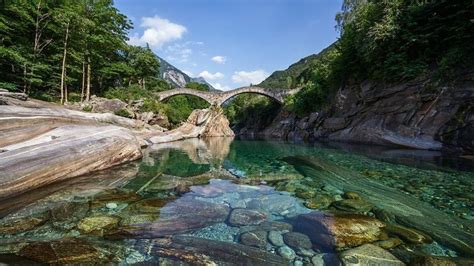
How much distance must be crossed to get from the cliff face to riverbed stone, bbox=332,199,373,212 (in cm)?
1298

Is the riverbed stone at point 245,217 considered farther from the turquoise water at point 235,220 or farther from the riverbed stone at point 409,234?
the riverbed stone at point 409,234

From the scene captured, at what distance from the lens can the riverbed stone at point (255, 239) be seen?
3971mm

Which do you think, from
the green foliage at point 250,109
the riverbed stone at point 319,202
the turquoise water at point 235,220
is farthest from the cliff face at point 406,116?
the green foliage at point 250,109

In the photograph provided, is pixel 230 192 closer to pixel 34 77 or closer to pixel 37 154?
pixel 37 154

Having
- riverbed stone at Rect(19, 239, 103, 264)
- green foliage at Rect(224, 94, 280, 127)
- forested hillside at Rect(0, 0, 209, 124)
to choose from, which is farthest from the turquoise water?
green foliage at Rect(224, 94, 280, 127)

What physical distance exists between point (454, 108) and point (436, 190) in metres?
12.6

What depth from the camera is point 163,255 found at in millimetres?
3482

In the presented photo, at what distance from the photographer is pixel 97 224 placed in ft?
14.6

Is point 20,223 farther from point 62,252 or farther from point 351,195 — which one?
point 351,195

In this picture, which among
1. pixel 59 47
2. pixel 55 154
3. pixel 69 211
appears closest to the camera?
pixel 69 211

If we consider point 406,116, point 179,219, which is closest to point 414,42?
point 406,116

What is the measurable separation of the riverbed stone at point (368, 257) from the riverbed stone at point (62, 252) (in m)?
3.03

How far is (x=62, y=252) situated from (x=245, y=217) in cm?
282

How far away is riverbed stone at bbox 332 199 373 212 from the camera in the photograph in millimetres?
5562
